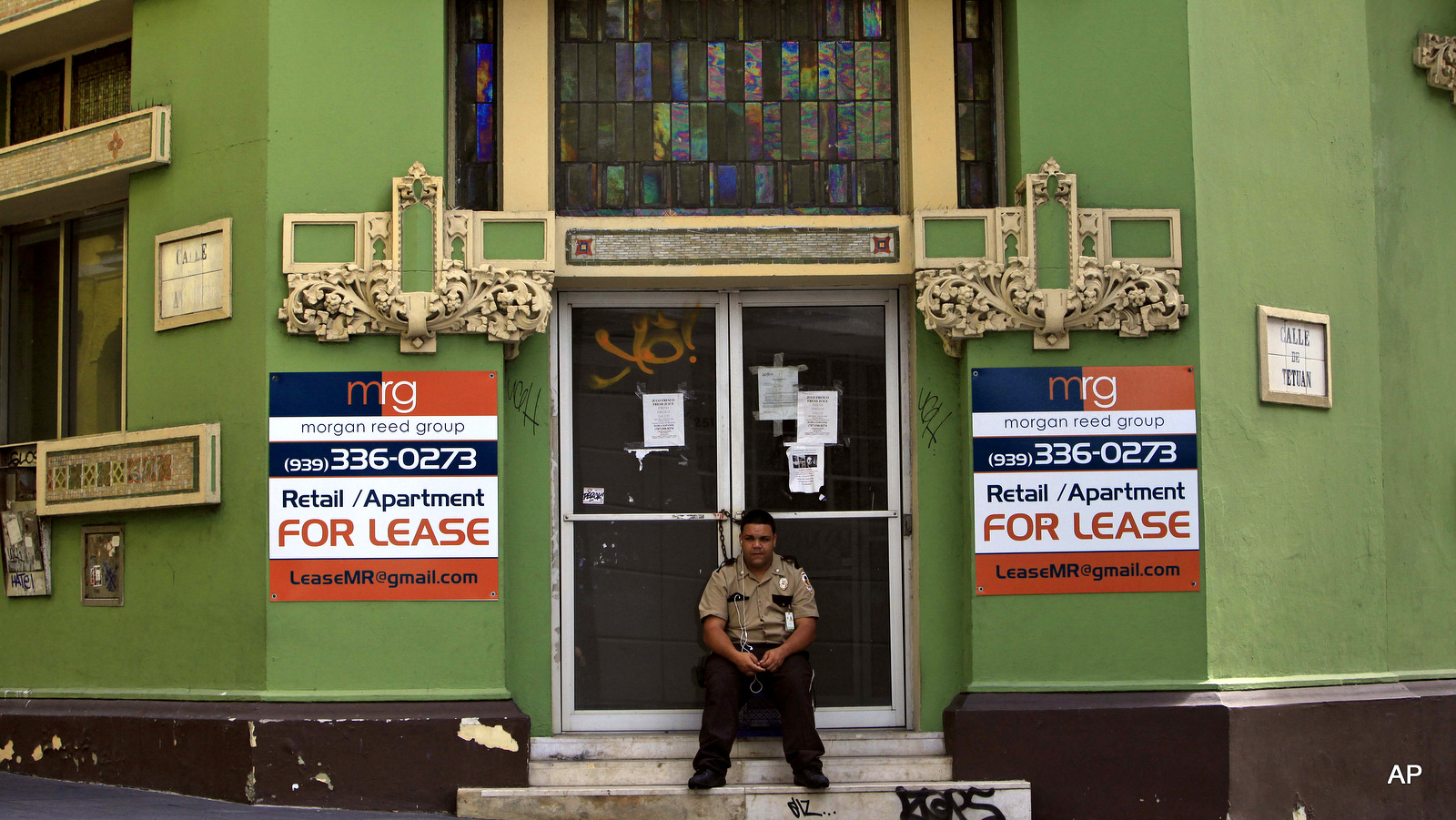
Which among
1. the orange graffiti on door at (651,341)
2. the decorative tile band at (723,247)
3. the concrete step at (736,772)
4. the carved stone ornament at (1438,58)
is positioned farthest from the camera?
the carved stone ornament at (1438,58)

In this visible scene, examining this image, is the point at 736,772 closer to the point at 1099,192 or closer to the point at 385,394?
the point at 385,394

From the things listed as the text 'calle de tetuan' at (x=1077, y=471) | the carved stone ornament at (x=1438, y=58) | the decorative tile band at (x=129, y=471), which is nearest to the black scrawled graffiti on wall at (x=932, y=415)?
the text 'calle de tetuan' at (x=1077, y=471)

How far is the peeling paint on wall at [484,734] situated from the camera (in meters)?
7.17

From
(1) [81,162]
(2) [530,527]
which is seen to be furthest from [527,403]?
(1) [81,162]

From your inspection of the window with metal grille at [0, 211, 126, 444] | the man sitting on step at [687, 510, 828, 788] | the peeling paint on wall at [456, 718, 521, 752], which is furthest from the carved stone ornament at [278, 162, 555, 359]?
the peeling paint on wall at [456, 718, 521, 752]

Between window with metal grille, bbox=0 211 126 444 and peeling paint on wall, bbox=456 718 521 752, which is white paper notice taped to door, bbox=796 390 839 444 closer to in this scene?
peeling paint on wall, bbox=456 718 521 752

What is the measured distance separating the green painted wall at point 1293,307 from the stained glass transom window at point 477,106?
13.0 feet

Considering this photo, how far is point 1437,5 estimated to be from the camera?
27.9ft

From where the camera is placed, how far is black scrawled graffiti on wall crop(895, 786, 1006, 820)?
7.02 metres

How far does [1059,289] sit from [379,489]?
384 cm

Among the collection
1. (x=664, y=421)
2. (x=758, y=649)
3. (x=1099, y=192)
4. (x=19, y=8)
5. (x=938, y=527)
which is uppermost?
(x=19, y=8)

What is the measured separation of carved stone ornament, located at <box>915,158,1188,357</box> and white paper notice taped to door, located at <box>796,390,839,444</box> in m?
0.75

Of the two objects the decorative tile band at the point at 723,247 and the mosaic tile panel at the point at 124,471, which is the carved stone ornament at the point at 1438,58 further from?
the mosaic tile panel at the point at 124,471

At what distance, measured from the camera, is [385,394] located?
7.38 m
